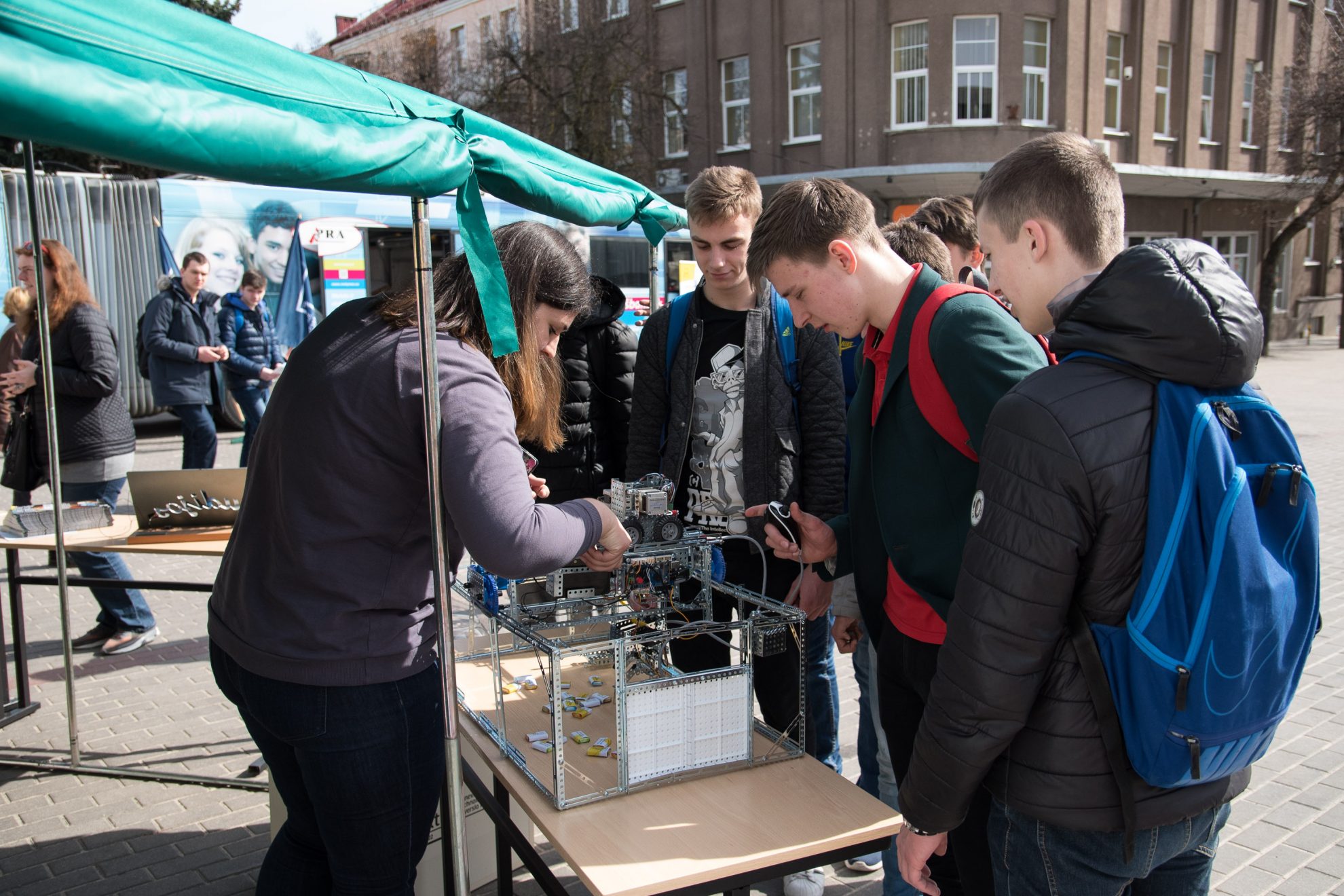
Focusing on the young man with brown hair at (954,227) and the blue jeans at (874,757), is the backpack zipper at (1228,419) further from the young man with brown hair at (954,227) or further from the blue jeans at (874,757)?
the young man with brown hair at (954,227)

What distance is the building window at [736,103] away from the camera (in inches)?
886

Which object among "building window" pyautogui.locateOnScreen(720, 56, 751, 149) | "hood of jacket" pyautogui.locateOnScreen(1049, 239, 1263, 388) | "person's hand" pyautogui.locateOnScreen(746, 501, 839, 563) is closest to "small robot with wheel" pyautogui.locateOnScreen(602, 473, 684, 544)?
"person's hand" pyautogui.locateOnScreen(746, 501, 839, 563)

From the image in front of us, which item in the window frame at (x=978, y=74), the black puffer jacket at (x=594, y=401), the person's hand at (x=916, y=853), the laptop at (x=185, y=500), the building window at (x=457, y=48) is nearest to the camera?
the person's hand at (x=916, y=853)

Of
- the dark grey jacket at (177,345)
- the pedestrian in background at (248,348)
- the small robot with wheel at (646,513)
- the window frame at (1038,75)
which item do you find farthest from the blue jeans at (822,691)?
the window frame at (1038,75)

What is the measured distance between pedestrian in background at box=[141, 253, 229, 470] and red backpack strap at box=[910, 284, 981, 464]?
664cm

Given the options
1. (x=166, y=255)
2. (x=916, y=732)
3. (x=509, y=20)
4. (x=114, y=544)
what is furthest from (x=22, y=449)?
(x=509, y=20)

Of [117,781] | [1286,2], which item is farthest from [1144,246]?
[1286,2]

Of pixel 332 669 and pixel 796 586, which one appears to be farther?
pixel 796 586

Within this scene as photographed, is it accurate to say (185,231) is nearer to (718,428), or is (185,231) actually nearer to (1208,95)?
(718,428)

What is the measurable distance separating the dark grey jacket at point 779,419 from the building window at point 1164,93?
23.7 meters

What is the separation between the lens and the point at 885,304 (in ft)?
6.70

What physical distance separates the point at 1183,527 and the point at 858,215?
3.29 feet

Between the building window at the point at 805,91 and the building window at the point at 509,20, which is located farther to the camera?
the building window at the point at 509,20

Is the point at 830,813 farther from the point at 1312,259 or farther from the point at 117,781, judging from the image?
the point at 1312,259
